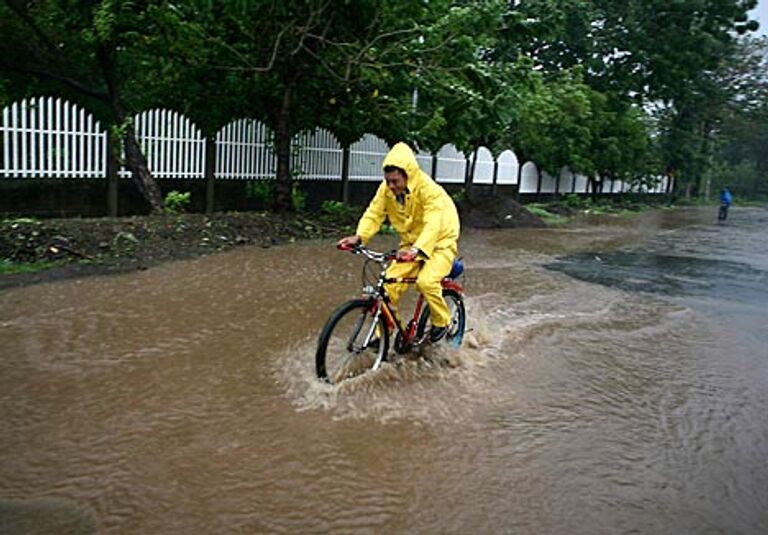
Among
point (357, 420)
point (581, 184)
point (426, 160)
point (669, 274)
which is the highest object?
point (426, 160)

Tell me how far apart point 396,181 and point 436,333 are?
4.41ft

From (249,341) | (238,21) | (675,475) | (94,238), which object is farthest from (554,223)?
(675,475)

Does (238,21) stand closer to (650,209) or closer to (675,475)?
(675,475)

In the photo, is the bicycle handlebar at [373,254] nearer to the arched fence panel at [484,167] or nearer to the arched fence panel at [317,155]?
the arched fence panel at [317,155]

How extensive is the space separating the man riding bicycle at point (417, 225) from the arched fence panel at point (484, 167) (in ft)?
60.2

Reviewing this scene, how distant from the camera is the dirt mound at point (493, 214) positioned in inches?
736

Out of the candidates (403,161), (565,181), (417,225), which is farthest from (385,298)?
(565,181)

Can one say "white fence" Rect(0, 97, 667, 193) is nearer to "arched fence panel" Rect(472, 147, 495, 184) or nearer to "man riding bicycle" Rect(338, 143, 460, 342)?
"arched fence panel" Rect(472, 147, 495, 184)

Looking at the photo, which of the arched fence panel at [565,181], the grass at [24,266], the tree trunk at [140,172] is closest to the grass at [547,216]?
the arched fence panel at [565,181]

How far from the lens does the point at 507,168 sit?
85.3 feet

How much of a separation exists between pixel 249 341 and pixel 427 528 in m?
3.39

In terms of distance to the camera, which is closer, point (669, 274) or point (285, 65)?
point (669, 274)

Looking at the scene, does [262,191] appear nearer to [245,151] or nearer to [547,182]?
[245,151]

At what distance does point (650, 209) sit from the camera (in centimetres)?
3700
